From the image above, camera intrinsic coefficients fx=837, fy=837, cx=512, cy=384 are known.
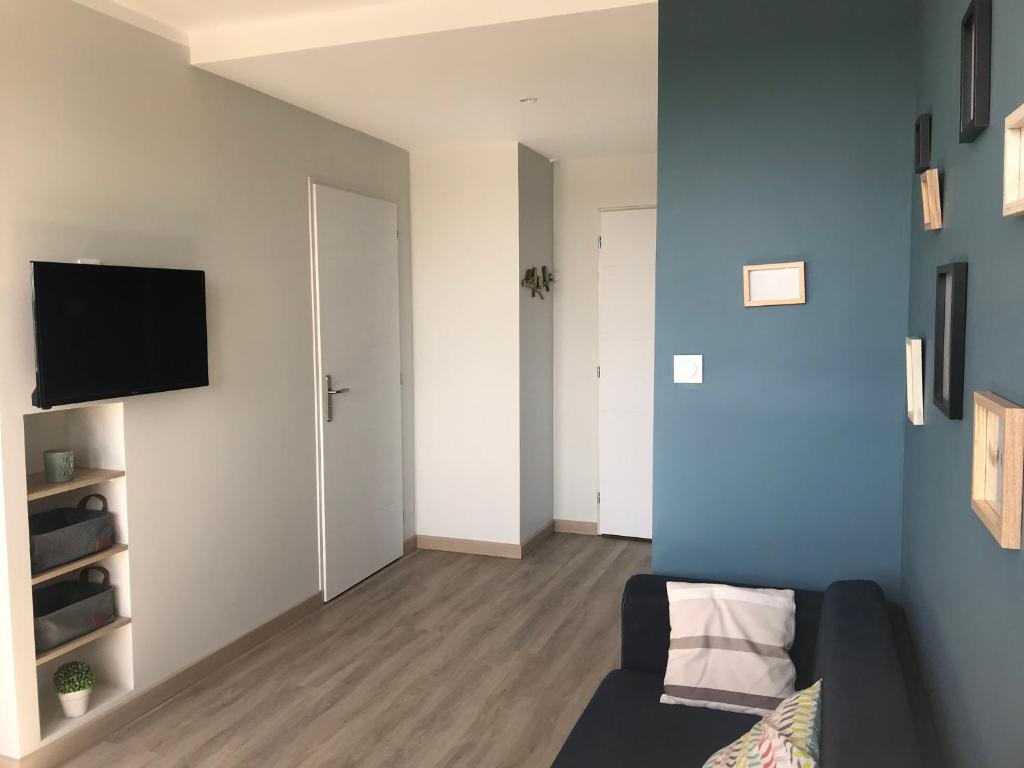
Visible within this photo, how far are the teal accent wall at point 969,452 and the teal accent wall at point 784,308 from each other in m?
0.31

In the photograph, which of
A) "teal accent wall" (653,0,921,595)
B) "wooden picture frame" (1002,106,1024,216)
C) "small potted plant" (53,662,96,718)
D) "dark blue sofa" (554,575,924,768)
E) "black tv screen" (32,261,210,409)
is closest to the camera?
"wooden picture frame" (1002,106,1024,216)

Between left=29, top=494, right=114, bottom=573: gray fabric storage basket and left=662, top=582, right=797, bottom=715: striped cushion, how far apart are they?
2.06 metres

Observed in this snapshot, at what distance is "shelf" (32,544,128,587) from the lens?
9.16ft

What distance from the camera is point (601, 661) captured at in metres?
3.70

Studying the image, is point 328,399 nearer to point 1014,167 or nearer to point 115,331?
point 115,331

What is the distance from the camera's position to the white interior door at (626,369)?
546cm

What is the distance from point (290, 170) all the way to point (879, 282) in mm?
Answer: 2749

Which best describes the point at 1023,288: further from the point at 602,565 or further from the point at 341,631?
the point at 602,565

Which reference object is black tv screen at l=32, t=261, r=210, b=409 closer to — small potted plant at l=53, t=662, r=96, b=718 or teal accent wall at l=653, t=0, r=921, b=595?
small potted plant at l=53, t=662, r=96, b=718

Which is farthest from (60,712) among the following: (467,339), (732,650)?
(467,339)

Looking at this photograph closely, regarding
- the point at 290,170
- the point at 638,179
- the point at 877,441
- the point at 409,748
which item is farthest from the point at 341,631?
the point at 638,179

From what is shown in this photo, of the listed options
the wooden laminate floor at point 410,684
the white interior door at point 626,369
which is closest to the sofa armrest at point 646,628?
the wooden laminate floor at point 410,684

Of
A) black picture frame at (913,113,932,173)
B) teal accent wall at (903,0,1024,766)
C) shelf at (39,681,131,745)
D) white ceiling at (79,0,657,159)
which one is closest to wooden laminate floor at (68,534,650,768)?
shelf at (39,681,131,745)

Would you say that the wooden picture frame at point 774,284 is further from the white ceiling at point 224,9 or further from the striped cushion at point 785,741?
the white ceiling at point 224,9
